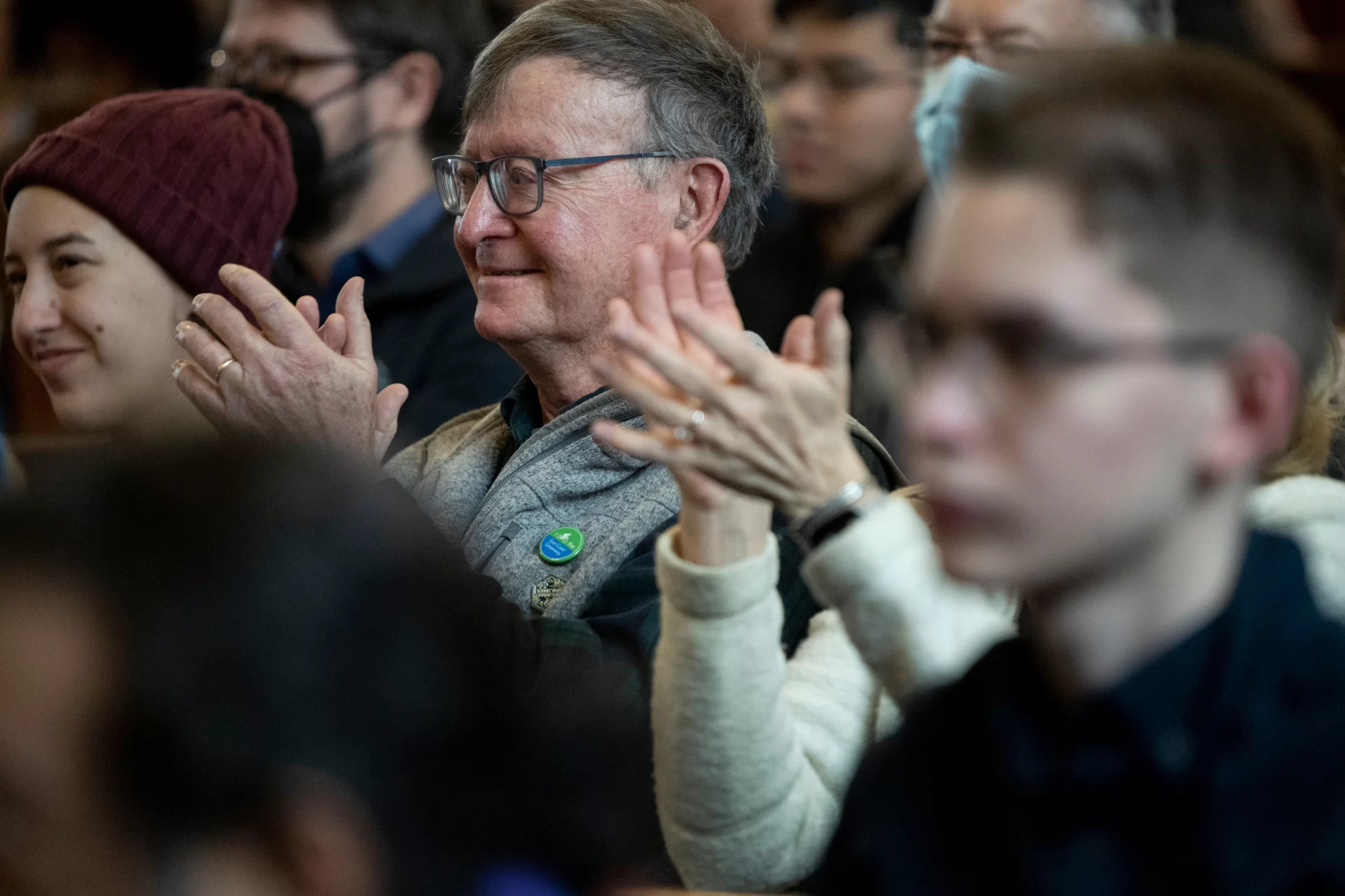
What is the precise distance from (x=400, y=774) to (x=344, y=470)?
130mm

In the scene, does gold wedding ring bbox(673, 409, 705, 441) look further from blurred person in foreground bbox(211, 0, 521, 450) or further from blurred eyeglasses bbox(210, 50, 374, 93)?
blurred eyeglasses bbox(210, 50, 374, 93)

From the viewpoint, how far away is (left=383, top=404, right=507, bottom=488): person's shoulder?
7.29 feet

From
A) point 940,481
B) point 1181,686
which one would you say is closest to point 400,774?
point 940,481

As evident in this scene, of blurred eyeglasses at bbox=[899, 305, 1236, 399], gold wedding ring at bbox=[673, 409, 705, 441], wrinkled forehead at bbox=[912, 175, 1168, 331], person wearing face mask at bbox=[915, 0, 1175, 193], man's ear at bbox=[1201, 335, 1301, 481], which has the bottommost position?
person wearing face mask at bbox=[915, 0, 1175, 193]

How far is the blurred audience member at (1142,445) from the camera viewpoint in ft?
3.06

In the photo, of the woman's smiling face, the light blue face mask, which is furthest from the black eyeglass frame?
the light blue face mask

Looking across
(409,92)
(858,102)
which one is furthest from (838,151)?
(409,92)

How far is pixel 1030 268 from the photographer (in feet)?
3.09

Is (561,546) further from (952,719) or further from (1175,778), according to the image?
(1175,778)

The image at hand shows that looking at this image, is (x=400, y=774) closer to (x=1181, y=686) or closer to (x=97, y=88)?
(x=1181, y=686)

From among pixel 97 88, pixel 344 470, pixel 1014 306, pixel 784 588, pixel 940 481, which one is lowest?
pixel 97 88

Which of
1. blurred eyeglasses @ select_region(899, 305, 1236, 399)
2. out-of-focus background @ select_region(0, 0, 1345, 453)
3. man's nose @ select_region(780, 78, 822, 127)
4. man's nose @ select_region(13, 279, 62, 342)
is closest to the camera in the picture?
blurred eyeglasses @ select_region(899, 305, 1236, 399)

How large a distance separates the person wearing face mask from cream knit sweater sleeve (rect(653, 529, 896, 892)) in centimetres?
157

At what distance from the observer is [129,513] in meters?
0.62
